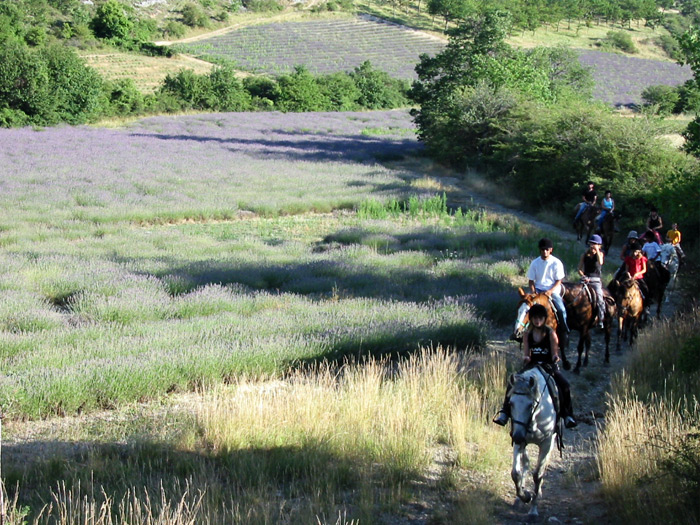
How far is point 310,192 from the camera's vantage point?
25828mm

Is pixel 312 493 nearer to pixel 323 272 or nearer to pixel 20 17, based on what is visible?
pixel 323 272

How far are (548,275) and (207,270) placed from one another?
714 centimetres

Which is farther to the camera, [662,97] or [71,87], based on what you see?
[662,97]

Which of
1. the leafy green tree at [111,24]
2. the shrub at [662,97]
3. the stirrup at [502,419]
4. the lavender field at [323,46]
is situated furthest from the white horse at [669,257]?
the leafy green tree at [111,24]

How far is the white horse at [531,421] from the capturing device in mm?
5664

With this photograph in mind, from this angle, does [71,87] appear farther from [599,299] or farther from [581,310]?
[581,310]

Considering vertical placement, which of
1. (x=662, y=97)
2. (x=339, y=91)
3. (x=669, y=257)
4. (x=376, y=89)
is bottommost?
(x=669, y=257)

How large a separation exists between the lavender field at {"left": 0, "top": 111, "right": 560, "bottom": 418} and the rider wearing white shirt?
135 cm

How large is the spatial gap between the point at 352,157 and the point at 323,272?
2261 cm

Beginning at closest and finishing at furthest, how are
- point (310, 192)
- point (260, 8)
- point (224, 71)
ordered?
point (310, 192)
point (224, 71)
point (260, 8)

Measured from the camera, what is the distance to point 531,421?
5.70 metres

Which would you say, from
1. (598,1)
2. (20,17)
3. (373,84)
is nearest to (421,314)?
(373,84)

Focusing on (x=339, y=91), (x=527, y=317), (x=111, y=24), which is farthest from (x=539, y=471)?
(x=111, y=24)

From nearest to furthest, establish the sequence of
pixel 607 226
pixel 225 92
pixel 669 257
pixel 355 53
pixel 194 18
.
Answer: pixel 669 257 → pixel 607 226 → pixel 225 92 → pixel 355 53 → pixel 194 18
